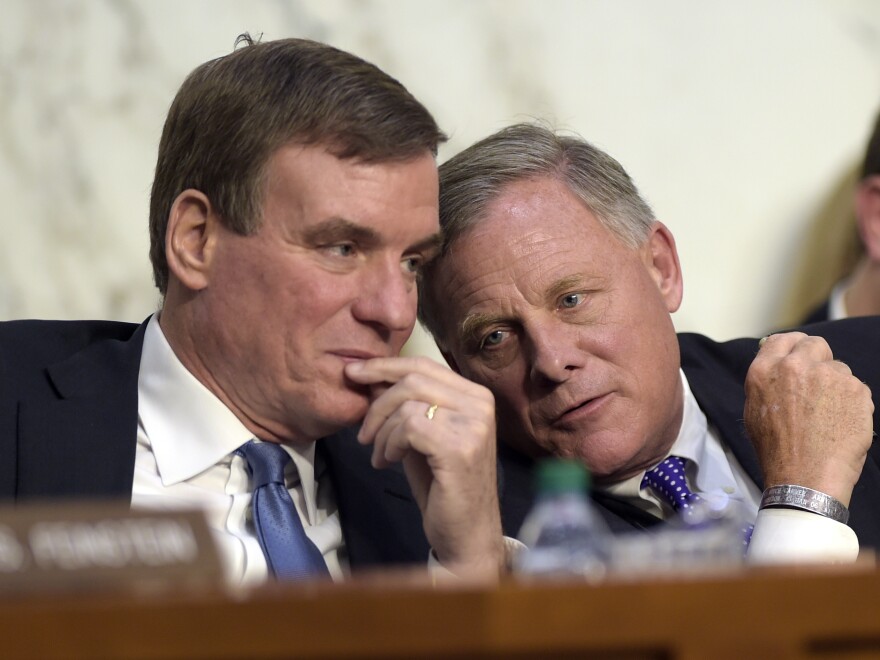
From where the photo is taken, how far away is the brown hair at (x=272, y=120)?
2.03 m

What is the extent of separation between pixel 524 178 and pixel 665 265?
374 millimetres

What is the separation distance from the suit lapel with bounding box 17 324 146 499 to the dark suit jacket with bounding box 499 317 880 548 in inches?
29.0

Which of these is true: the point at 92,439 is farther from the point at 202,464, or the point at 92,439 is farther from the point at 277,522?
the point at 277,522

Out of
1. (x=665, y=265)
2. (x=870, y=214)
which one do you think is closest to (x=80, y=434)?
(x=665, y=265)

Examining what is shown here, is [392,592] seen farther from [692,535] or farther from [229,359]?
[229,359]

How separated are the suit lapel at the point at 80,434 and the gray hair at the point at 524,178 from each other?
71cm

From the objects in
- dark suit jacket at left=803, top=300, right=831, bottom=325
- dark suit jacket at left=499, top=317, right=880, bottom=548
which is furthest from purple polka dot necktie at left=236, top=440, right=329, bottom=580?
dark suit jacket at left=803, top=300, right=831, bottom=325

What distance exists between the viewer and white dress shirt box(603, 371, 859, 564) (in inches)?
82.2

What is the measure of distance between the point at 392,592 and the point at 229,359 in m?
1.19

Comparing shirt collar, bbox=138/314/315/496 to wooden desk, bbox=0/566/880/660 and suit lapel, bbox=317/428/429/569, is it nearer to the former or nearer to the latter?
suit lapel, bbox=317/428/429/569

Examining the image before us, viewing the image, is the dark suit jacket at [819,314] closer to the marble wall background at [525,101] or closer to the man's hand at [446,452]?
the marble wall background at [525,101]

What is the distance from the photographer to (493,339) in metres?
2.48

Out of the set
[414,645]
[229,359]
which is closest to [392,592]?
[414,645]

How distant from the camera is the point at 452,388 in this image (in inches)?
75.4
